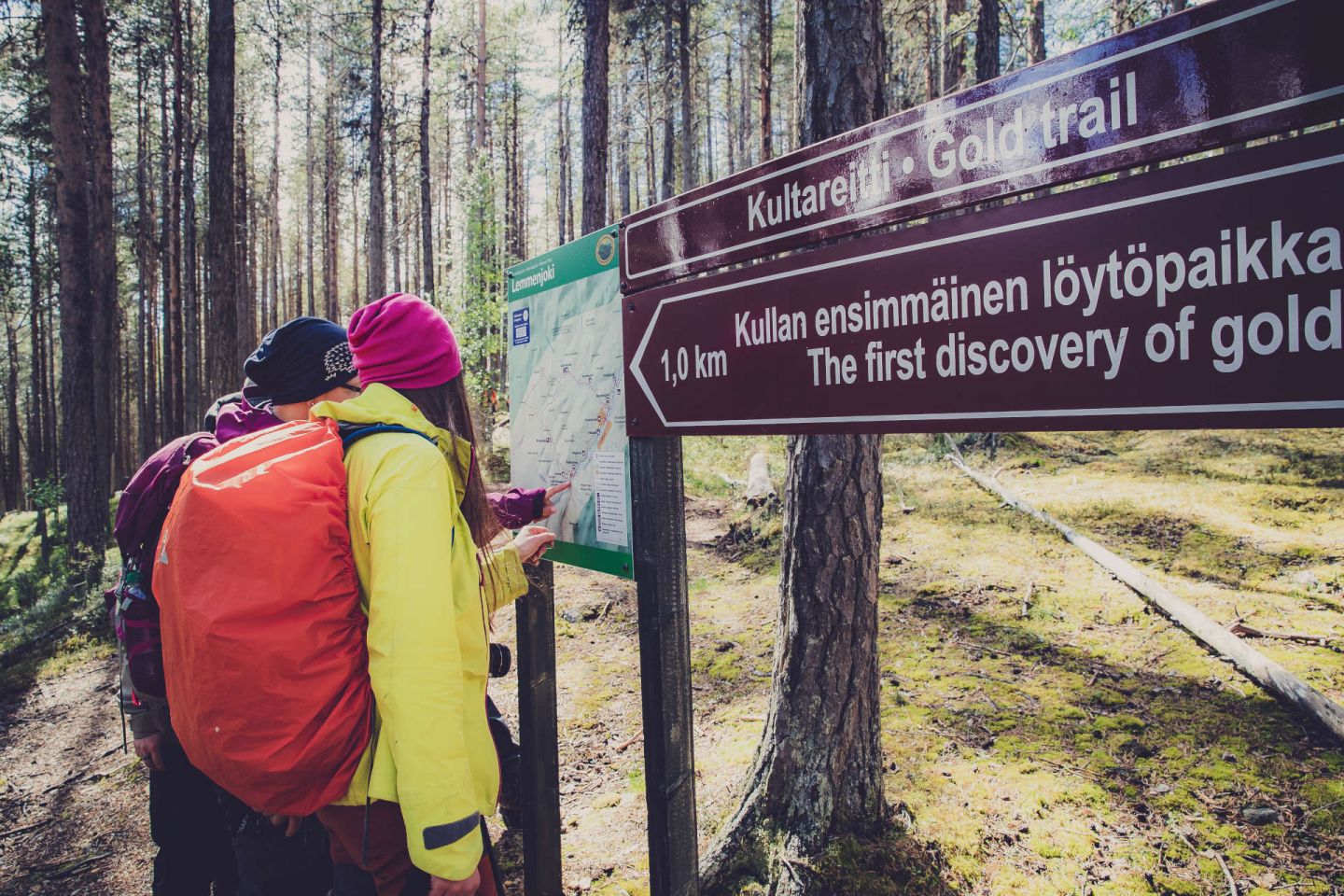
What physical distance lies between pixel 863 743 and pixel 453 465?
187 cm

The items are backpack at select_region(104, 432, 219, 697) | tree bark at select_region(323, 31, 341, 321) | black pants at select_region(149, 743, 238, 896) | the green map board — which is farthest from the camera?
tree bark at select_region(323, 31, 341, 321)

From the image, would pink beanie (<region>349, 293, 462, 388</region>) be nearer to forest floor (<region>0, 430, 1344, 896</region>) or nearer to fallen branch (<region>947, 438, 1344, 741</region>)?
forest floor (<region>0, 430, 1344, 896</region>)

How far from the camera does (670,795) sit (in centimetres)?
179

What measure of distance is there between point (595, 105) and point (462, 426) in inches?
339

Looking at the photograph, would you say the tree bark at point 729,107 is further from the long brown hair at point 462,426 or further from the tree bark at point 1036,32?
the long brown hair at point 462,426

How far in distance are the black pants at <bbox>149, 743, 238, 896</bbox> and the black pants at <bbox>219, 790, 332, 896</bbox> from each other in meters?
0.49

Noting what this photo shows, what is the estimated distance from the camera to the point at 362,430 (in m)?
1.54

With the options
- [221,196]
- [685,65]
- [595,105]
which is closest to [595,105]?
[595,105]

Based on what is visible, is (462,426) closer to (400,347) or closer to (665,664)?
(400,347)

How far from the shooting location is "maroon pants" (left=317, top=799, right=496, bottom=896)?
1.51 m

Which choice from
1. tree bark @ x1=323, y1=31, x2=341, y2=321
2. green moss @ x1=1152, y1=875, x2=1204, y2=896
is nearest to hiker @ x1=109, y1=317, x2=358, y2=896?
green moss @ x1=1152, y1=875, x2=1204, y2=896

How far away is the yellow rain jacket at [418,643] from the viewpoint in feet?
4.42

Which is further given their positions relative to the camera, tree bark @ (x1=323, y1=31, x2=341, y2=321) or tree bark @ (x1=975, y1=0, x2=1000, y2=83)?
tree bark @ (x1=323, y1=31, x2=341, y2=321)

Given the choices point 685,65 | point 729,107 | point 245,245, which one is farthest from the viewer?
point 729,107
